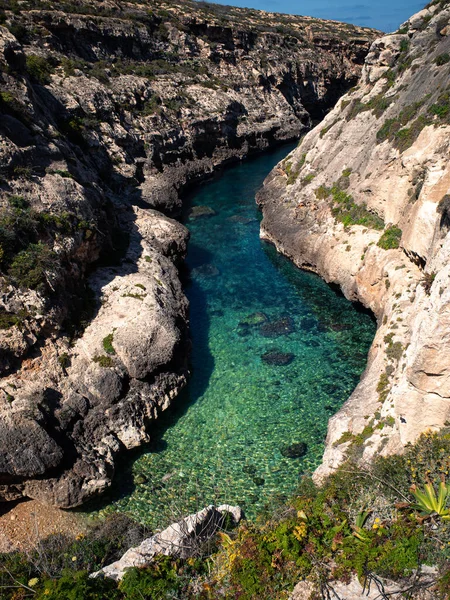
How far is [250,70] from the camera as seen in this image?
72.4 m

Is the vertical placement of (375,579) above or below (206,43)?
below

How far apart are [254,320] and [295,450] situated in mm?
10268

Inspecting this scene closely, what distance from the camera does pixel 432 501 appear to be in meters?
9.70

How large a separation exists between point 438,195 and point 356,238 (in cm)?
759

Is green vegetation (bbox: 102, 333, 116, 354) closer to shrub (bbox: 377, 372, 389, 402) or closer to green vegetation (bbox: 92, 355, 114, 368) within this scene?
green vegetation (bbox: 92, 355, 114, 368)

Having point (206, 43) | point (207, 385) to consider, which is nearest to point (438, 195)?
point (207, 385)

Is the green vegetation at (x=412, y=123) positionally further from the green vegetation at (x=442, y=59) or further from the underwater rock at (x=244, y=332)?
the underwater rock at (x=244, y=332)

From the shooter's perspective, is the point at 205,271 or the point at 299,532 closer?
the point at 299,532

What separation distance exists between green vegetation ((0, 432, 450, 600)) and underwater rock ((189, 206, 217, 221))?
34.8 metres

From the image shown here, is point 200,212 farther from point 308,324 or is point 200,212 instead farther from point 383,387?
point 383,387

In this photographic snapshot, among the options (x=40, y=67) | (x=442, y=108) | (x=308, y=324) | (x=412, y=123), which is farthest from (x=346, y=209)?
(x=40, y=67)

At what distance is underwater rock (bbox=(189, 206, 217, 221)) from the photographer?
143 ft

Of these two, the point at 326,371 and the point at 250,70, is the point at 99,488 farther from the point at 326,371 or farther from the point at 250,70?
the point at 250,70

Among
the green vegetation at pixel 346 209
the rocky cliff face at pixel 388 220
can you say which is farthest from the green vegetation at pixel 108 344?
the green vegetation at pixel 346 209
